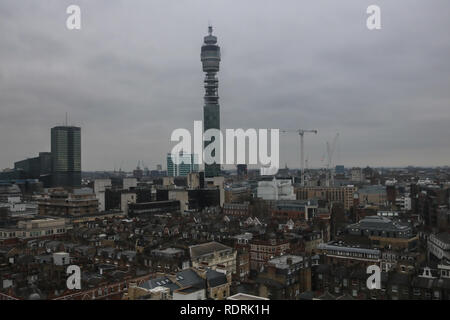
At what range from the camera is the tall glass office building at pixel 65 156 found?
242 feet

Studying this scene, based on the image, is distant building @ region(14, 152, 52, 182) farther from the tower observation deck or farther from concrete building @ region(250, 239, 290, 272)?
concrete building @ region(250, 239, 290, 272)

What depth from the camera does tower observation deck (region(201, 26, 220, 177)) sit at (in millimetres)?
92625

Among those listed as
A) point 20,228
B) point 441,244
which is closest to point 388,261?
point 441,244

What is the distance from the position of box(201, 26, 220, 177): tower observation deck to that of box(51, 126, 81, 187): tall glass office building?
3002 centimetres

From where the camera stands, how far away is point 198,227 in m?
30.3

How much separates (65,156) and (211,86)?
35.8 m

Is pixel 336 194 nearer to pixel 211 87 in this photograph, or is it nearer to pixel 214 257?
pixel 214 257

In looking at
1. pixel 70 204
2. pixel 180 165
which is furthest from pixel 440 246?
pixel 180 165

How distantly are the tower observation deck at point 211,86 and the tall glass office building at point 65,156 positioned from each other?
1182 inches

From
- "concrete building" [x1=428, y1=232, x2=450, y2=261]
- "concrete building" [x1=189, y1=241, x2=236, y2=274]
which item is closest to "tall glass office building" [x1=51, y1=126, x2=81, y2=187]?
"concrete building" [x1=189, y1=241, x2=236, y2=274]

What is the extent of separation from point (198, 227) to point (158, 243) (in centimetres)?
703
